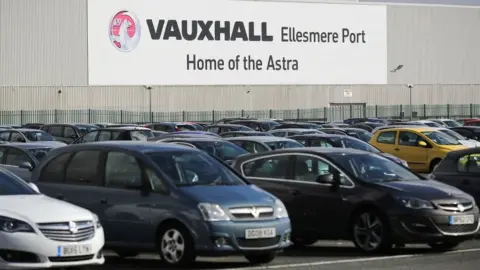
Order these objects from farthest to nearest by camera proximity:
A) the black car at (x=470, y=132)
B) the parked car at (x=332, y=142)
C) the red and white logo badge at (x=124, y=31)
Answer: the red and white logo badge at (x=124, y=31) < the black car at (x=470, y=132) < the parked car at (x=332, y=142)

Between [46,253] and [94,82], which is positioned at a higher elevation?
[94,82]

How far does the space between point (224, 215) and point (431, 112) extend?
67.0 metres

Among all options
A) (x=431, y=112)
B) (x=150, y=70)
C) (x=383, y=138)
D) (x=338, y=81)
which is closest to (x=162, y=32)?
(x=150, y=70)

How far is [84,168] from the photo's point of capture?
1459 centimetres

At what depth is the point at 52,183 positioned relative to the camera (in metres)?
14.9

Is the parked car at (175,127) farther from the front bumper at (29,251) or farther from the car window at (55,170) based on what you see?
the front bumper at (29,251)

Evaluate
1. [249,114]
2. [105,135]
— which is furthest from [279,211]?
[249,114]

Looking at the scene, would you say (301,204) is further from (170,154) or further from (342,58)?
(342,58)

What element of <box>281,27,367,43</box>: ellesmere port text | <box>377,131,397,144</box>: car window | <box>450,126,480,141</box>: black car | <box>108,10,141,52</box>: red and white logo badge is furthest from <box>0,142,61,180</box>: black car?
<box>281,27,367,43</box>: ellesmere port text

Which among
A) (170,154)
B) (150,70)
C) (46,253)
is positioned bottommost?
(46,253)

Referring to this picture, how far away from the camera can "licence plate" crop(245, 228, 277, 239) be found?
1330cm

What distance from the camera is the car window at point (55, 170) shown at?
48.8 feet

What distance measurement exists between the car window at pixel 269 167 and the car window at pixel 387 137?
672 inches

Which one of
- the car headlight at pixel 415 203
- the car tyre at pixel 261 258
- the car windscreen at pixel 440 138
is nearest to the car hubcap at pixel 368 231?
the car headlight at pixel 415 203
